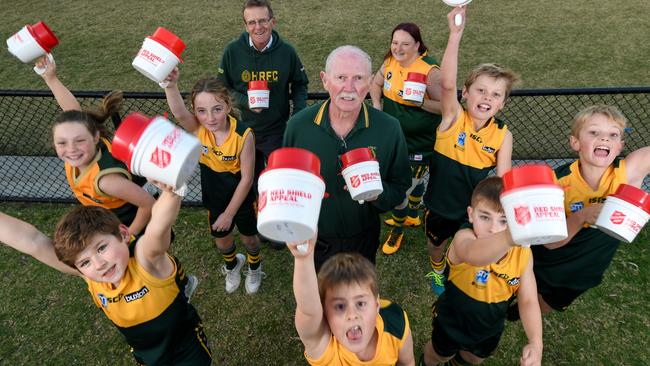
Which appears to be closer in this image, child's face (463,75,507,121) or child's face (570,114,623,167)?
child's face (570,114,623,167)

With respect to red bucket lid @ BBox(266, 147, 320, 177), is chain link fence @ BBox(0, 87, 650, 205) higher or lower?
lower

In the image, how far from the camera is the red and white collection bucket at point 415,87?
3781 mm

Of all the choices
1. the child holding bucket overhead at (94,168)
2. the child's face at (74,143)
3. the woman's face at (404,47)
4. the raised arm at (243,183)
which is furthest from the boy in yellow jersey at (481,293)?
the child's face at (74,143)

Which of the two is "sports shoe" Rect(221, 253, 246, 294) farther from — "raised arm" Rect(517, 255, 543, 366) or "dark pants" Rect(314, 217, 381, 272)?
"raised arm" Rect(517, 255, 543, 366)

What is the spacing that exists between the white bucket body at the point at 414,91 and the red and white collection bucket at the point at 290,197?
246 cm

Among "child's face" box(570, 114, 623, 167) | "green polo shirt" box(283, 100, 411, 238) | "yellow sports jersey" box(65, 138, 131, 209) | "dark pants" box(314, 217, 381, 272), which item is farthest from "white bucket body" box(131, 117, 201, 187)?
Result: "child's face" box(570, 114, 623, 167)

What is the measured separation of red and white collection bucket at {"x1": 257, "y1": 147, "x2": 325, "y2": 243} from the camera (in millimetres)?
1469

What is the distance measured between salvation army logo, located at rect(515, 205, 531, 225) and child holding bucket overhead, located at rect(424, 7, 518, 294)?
6.44 feet

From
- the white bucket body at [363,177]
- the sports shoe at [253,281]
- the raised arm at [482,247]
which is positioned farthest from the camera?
the sports shoe at [253,281]

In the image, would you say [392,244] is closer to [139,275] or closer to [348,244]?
[348,244]

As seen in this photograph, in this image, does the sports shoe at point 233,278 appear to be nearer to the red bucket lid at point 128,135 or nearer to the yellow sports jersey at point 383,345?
the yellow sports jersey at point 383,345

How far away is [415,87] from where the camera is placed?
3775 mm

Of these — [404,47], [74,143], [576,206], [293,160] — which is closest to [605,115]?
[576,206]

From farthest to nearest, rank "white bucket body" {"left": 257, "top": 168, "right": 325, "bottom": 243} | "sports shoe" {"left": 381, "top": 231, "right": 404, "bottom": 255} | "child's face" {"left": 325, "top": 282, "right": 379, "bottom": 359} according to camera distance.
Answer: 1. "sports shoe" {"left": 381, "top": 231, "right": 404, "bottom": 255}
2. "child's face" {"left": 325, "top": 282, "right": 379, "bottom": 359}
3. "white bucket body" {"left": 257, "top": 168, "right": 325, "bottom": 243}
